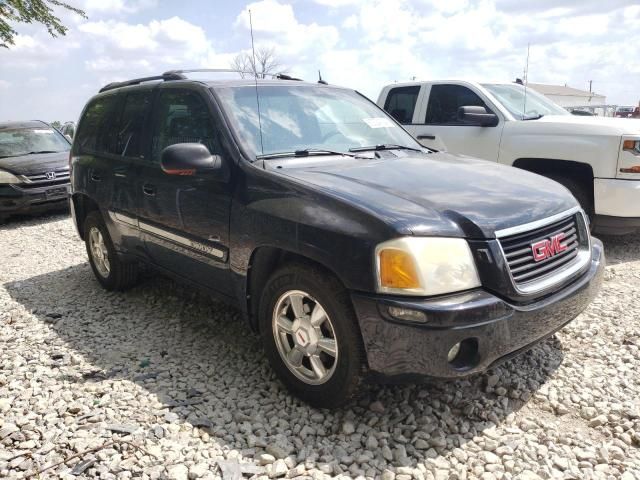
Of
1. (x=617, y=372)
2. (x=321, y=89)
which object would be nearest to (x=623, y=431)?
(x=617, y=372)

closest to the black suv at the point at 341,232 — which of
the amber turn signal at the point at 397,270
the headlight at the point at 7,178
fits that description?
the amber turn signal at the point at 397,270

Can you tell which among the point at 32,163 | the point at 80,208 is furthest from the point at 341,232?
the point at 32,163

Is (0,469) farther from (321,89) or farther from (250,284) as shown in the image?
(321,89)

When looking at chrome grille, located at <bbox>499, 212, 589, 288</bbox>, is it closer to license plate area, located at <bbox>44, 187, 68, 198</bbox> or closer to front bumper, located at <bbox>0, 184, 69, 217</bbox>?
front bumper, located at <bbox>0, 184, 69, 217</bbox>

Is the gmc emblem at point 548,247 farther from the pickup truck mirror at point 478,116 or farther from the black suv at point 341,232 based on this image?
the pickup truck mirror at point 478,116

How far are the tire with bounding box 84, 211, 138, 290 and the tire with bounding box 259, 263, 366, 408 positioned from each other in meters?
2.19

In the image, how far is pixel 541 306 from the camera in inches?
97.3

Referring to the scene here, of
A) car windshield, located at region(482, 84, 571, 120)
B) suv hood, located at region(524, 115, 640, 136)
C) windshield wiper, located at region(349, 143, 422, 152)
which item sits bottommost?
suv hood, located at region(524, 115, 640, 136)

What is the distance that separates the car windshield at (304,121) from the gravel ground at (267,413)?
1422mm

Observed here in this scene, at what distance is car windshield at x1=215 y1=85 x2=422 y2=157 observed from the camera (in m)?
3.22

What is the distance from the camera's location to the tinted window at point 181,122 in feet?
11.0

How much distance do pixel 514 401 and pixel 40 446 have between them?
2.46 metres

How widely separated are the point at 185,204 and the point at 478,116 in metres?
3.54

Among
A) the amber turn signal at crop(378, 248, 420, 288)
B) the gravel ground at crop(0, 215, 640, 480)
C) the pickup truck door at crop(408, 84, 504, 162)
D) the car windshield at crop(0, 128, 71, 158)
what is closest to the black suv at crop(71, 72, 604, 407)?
the amber turn signal at crop(378, 248, 420, 288)
